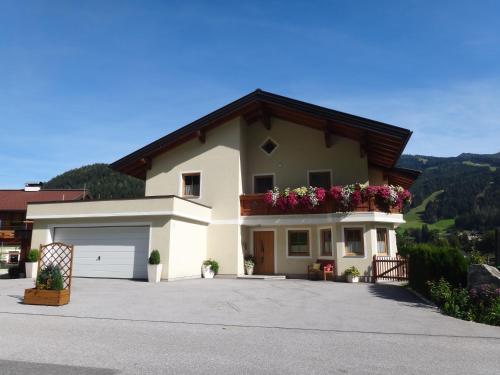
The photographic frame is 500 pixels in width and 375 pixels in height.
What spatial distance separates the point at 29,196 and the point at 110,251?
107 ft

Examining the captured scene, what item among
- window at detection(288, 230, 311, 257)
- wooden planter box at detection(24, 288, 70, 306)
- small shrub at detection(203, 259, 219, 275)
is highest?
window at detection(288, 230, 311, 257)

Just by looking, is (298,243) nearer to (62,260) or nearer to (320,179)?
(320,179)

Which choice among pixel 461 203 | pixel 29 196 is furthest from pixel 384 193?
pixel 461 203

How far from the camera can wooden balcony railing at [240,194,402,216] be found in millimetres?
17359

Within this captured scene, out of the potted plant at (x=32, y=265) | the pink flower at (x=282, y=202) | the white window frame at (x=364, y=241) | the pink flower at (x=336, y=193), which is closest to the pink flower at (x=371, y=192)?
the pink flower at (x=336, y=193)

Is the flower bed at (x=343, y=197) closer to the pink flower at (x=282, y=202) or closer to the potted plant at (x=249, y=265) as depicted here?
the pink flower at (x=282, y=202)

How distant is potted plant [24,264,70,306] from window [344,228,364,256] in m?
11.9

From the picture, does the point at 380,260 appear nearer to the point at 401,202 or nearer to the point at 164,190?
the point at 401,202

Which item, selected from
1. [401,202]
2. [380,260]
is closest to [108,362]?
[380,260]

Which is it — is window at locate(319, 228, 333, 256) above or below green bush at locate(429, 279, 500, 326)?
above

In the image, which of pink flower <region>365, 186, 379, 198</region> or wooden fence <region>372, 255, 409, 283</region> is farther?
pink flower <region>365, 186, 379, 198</region>

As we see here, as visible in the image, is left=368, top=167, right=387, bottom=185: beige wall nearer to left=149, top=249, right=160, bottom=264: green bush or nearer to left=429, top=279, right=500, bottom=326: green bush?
left=429, top=279, right=500, bottom=326: green bush

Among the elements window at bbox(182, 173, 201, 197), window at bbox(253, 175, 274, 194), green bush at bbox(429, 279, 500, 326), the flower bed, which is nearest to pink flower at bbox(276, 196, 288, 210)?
the flower bed

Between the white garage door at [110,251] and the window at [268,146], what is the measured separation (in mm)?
7448
